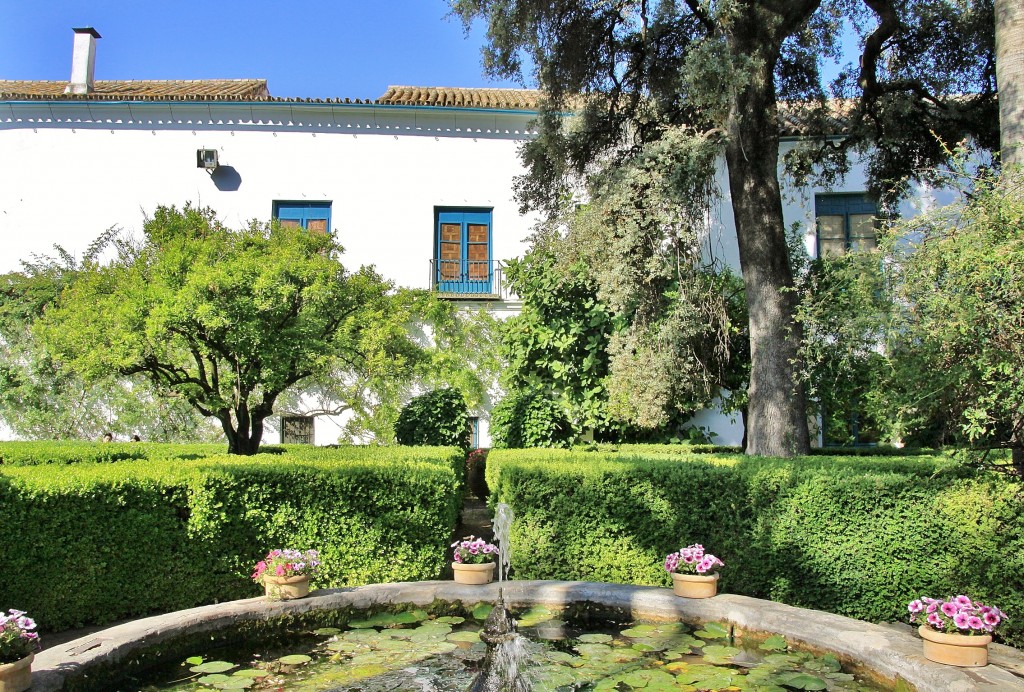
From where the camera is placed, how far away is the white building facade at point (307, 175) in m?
16.3

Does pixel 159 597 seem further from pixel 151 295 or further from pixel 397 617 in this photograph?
pixel 151 295

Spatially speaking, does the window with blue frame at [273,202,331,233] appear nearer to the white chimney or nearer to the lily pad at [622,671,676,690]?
the white chimney

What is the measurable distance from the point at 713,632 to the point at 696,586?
534 mm

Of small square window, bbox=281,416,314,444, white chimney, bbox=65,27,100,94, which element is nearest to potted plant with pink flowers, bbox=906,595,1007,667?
small square window, bbox=281,416,314,444

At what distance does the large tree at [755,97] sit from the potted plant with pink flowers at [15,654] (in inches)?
296

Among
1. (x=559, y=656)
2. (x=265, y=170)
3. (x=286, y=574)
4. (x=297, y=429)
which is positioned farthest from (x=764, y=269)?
(x=265, y=170)

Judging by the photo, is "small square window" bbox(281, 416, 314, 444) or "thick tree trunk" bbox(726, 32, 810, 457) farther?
"small square window" bbox(281, 416, 314, 444)

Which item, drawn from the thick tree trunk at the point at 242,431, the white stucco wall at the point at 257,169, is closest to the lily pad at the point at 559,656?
the thick tree trunk at the point at 242,431

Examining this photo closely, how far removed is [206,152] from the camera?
53.1 ft

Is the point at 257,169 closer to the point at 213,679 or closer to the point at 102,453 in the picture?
the point at 102,453

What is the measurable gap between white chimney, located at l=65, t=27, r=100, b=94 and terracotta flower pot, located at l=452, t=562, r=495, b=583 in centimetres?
1671

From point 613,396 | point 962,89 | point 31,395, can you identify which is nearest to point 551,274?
point 613,396

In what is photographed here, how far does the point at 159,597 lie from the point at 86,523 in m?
0.82

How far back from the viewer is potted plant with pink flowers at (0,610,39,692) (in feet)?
12.0
